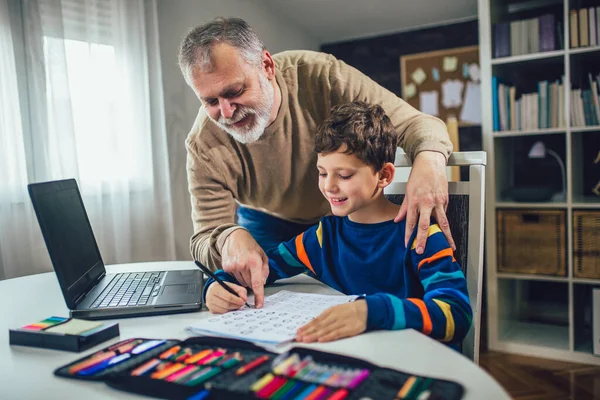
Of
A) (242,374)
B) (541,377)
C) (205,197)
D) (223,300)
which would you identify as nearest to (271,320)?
(223,300)

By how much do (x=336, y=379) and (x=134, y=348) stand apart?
314 millimetres

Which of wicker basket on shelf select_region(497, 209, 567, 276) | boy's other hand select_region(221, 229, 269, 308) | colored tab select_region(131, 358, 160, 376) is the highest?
boy's other hand select_region(221, 229, 269, 308)

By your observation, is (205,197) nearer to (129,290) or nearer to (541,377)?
(129,290)

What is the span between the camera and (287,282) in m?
1.26

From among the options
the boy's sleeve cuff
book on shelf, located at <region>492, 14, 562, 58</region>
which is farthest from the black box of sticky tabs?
book on shelf, located at <region>492, 14, 562, 58</region>

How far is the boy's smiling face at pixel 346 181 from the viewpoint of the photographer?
1.13 metres

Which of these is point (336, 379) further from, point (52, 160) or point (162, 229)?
point (162, 229)

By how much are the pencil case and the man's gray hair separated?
0.72 meters

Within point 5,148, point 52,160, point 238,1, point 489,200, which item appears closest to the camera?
point 5,148

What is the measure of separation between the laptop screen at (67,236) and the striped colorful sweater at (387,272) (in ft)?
0.99

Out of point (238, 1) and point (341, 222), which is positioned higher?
point (238, 1)

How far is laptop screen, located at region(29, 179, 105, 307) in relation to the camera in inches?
37.9

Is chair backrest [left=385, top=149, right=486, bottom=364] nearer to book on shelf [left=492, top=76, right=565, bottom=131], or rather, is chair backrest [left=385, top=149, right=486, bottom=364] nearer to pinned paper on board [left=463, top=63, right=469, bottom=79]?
book on shelf [left=492, top=76, right=565, bottom=131]

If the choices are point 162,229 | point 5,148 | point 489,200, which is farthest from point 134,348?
point 489,200
